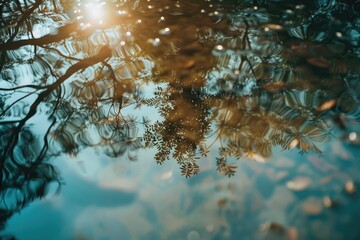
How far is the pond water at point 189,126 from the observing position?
1.73 meters

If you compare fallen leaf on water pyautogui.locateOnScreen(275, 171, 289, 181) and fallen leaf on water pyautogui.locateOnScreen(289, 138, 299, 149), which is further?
fallen leaf on water pyautogui.locateOnScreen(289, 138, 299, 149)

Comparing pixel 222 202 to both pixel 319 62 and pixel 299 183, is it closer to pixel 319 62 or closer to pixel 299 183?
pixel 299 183

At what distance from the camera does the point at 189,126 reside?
8.16 feet

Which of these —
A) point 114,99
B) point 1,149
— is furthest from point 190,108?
point 1,149

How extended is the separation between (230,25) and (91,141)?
2.43 meters

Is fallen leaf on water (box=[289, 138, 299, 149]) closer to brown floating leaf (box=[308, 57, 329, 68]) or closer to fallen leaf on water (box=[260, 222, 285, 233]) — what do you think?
fallen leaf on water (box=[260, 222, 285, 233])

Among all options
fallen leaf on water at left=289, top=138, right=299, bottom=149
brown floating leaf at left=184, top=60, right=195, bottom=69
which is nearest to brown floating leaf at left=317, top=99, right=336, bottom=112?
fallen leaf on water at left=289, top=138, right=299, bottom=149

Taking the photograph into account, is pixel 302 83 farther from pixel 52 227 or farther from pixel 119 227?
pixel 52 227

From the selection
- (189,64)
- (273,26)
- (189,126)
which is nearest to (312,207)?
(189,126)

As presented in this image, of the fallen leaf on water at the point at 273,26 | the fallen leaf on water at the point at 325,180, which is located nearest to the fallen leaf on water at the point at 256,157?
the fallen leaf on water at the point at 325,180

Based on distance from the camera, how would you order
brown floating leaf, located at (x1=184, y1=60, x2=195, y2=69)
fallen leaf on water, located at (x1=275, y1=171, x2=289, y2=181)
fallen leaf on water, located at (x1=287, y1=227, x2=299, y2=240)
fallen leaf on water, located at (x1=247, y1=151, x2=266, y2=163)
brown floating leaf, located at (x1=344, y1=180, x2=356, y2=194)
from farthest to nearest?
brown floating leaf, located at (x1=184, y1=60, x2=195, y2=69) < fallen leaf on water, located at (x1=247, y1=151, x2=266, y2=163) < fallen leaf on water, located at (x1=275, y1=171, x2=289, y2=181) < brown floating leaf, located at (x1=344, y1=180, x2=356, y2=194) < fallen leaf on water, located at (x1=287, y1=227, x2=299, y2=240)

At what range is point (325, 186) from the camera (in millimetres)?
1721

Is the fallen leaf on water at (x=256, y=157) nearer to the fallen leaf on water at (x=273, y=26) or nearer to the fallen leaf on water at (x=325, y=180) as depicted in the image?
the fallen leaf on water at (x=325, y=180)

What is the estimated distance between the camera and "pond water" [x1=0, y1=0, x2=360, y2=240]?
5.67ft
